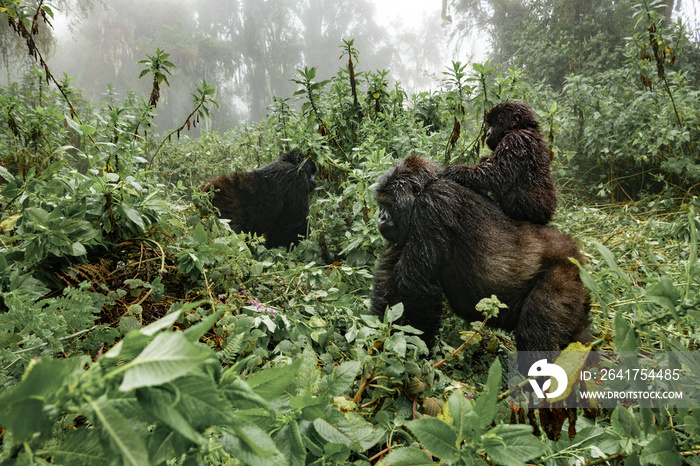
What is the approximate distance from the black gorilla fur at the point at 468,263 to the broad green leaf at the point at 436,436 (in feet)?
2.44

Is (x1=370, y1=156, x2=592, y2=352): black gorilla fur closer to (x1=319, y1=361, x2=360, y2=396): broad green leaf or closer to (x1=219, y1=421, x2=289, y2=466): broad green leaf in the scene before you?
(x1=319, y1=361, x2=360, y2=396): broad green leaf

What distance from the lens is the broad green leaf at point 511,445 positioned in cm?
46

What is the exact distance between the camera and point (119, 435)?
27cm

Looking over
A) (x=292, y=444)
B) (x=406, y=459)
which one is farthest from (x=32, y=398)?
(x=406, y=459)

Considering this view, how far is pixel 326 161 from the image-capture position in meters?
2.30

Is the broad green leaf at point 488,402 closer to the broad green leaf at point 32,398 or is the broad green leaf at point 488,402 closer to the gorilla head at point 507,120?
the broad green leaf at point 32,398

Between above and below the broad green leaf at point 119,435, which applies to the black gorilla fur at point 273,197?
above

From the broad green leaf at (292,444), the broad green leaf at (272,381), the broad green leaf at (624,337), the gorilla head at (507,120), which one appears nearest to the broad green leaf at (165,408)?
the broad green leaf at (272,381)

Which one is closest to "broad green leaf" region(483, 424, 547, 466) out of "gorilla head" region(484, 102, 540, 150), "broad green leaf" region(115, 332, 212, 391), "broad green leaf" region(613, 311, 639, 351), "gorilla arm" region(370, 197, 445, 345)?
Result: "broad green leaf" region(613, 311, 639, 351)

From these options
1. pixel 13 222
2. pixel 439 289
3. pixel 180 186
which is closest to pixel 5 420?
pixel 439 289

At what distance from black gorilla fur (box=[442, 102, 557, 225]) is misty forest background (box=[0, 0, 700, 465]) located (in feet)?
0.98

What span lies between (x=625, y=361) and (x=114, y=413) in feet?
2.21

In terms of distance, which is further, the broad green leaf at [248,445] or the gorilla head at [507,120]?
the gorilla head at [507,120]

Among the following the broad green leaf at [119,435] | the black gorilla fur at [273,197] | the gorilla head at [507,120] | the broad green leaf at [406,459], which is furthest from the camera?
the black gorilla fur at [273,197]
